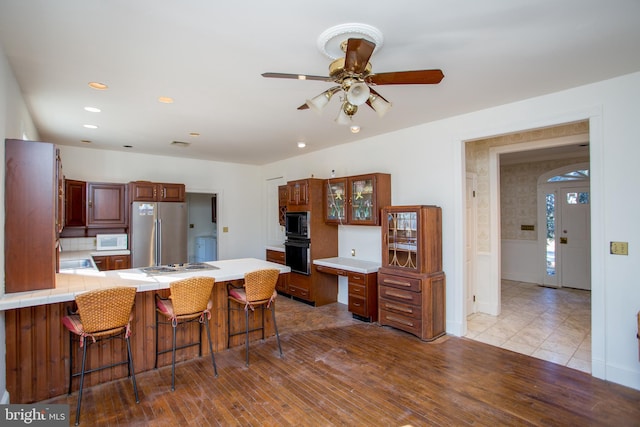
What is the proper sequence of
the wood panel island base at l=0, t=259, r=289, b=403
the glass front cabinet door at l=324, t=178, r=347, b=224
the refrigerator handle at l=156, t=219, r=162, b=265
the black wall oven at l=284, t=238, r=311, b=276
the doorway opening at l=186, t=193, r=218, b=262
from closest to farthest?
1. the wood panel island base at l=0, t=259, r=289, b=403
2. the glass front cabinet door at l=324, t=178, r=347, b=224
3. the black wall oven at l=284, t=238, r=311, b=276
4. the refrigerator handle at l=156, t=219, r=162, b=265
5. the doorway opening at l=186, t=193, r=218, b=262

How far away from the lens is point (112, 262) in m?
5.30

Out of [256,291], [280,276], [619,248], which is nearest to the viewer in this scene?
[619,248]

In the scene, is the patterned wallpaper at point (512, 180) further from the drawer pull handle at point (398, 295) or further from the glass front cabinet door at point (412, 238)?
the drawer pull handle at point (398, 295)

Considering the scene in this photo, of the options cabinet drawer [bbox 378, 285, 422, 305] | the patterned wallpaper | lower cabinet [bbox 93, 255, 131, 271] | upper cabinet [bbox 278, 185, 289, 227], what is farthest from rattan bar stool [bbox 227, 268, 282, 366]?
the patterned wallpaper

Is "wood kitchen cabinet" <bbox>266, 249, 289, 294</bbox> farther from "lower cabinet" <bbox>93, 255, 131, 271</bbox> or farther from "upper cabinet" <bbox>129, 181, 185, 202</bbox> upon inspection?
"lower cabinet" <bbox>93, 255, 131, 271</bbox>

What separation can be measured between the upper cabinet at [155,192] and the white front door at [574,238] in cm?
738

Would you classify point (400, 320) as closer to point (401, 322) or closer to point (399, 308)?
point (401, 322)

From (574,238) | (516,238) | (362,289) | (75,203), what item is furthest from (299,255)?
(574,238)

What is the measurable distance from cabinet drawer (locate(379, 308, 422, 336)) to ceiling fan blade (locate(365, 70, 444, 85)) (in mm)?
2735

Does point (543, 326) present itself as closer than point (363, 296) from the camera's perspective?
Yes

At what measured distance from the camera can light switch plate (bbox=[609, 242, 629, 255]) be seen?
9.21 ft

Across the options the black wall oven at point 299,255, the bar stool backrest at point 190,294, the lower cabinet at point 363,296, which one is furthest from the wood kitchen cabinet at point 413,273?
the bar stool backrest at point 190,294

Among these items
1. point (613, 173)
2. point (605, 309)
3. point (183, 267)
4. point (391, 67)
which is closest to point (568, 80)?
point (613, 173)

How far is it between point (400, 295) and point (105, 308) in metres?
3.03
